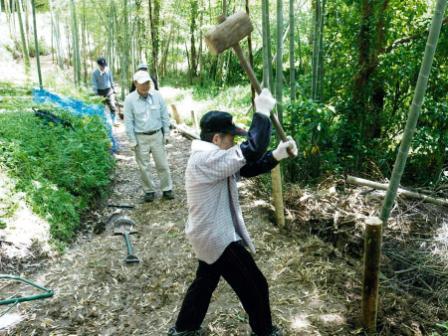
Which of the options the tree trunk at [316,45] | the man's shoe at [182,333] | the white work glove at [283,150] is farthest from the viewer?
the tree trunk at [316,45]

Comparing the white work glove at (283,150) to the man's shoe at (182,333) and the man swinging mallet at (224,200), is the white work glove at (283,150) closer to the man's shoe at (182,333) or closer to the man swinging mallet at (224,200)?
the man swinging mallet at (224,200)

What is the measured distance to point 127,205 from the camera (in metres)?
5.64

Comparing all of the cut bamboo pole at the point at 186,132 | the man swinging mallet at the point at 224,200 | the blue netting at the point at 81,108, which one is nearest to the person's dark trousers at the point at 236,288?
the man swinging mallet at the point at 224,200

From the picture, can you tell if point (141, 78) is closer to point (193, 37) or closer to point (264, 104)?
point (264, 104)

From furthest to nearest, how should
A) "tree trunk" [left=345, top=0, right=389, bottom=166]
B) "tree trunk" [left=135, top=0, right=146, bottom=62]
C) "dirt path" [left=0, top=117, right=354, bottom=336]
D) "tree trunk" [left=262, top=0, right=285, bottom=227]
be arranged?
"tree trunk" [left=135, top=0, right=146, bottom=62]
"tree trunk" [left=345, top=0, right=389, bottom=166]
"tree trunk" [left=262, top=0, right=285, bottom=227]
"dirt path" [left=0, top=117, right=354, bottom=336]

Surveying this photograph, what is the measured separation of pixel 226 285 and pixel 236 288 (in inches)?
44.8

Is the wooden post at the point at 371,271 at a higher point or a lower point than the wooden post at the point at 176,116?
higher

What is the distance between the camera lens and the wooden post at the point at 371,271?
2.72 m

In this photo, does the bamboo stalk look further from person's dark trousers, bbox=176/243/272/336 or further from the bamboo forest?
person's dark trousers, bbox=176/243/272/336

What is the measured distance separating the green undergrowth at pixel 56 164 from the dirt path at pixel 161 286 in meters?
0.46

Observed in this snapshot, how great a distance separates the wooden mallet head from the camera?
8.28 ft

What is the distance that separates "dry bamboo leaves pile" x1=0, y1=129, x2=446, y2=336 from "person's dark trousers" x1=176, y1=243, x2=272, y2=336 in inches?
15.9

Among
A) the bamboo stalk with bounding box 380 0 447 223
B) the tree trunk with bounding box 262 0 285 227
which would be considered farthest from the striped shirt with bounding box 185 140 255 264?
the tree trunk with bounding box 262 0 285 227

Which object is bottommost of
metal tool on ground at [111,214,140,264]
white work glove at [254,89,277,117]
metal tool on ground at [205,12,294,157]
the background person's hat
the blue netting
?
metal tool on ground at [111,214,140,264]
